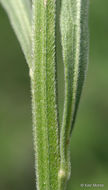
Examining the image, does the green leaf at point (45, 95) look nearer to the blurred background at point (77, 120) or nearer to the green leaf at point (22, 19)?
the green leaf at point (22, 19)

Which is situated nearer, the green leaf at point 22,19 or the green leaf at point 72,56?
the green leaf at point 72,56

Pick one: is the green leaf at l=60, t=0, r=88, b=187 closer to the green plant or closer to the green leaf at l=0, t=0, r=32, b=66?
the green plant

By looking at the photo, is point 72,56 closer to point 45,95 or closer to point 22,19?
point 45,95

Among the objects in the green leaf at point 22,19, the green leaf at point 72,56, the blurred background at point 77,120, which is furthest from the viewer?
the blurred background at point 77,120

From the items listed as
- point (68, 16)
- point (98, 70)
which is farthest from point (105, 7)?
point (68, 16)

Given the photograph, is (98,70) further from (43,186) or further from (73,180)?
(43,186)

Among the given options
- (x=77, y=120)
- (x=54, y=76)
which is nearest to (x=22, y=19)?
(x=54, y=76)

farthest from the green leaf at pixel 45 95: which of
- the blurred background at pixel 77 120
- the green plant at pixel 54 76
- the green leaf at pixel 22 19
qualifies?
the blurred background at pixel 77 120
